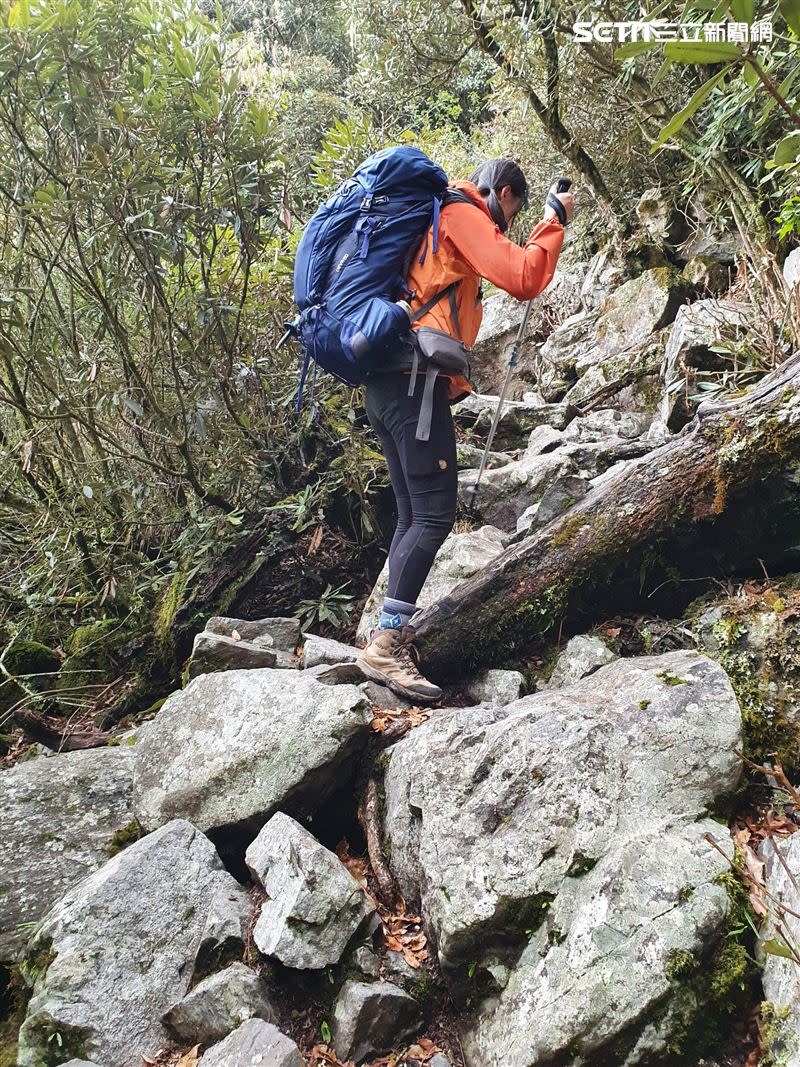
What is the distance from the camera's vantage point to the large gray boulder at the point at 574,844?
2383mm

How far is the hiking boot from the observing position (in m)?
4.14

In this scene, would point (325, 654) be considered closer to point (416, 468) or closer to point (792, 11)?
point (416, 468)

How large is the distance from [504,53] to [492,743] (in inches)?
375

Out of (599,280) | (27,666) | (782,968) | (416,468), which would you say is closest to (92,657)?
(27,666)

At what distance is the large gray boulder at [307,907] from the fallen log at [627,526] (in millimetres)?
1649

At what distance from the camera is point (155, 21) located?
4852mm

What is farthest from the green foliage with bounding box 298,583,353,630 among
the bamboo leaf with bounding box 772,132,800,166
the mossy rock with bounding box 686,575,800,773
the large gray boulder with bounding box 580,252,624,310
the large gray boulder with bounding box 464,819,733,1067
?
the large gray boulder with bounding box 580,252,624,310

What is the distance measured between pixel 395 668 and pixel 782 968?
240 cm

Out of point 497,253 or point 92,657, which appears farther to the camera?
point 92,657

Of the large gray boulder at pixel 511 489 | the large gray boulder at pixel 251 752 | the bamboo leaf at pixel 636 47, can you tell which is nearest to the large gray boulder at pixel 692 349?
the large gray boulder at pixel 511 489

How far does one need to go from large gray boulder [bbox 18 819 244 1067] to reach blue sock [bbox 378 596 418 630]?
5.07ft

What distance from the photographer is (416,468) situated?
3.95 metres

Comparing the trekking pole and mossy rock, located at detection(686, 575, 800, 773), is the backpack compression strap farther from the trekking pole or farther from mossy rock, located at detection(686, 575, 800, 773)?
mossy rock, located at detection(686, 575, 800, 773)

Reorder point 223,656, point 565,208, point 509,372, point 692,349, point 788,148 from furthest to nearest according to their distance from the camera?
point 692,349
point 509,372
point 223,656
point 565,208
point 788,148
